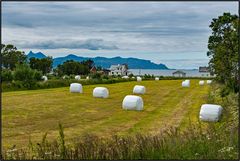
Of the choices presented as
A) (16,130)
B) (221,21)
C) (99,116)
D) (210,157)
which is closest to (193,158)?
(210,157)

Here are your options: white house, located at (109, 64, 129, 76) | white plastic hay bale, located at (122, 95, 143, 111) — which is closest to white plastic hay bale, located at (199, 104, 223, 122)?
white plastic hay bale, located at (122, 95, 143, 111)

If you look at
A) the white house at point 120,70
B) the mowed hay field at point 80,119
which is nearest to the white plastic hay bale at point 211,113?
the mowed hay field at point 80,119

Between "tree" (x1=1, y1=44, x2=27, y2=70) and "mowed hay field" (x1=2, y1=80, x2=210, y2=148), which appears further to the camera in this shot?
"tree" (x1=1, y1=44, x2=27, y2=70)

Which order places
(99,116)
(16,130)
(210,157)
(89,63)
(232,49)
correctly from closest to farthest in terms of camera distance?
(210,157) < (16,130) < (99,116) < (232,49) < (89,63)

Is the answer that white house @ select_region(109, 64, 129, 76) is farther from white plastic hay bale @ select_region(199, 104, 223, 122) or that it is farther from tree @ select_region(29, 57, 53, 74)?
white plastic hay bale @ select_region(199, 104, 223, 122)

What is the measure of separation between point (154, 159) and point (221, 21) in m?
32.5

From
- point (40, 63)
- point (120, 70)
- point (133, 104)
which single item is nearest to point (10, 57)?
point (40, 63)

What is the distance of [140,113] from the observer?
25109mm

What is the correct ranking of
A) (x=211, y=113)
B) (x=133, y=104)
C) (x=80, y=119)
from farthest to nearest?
(x=133, y=104), (x=80, y=119), (x=211, y=113)

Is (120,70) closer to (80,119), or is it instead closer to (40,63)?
(40,63)

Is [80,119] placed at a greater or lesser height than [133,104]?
lesser

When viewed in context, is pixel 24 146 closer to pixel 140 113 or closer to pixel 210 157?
pixel 210 157

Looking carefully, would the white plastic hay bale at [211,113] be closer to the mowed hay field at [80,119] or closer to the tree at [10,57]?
the mowed hay field at [80,119]

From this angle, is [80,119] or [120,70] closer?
[80,119]
